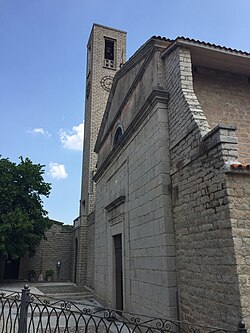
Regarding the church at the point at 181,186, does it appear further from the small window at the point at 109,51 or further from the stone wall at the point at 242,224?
the small window at the point at 109,51

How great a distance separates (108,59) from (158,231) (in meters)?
16.9

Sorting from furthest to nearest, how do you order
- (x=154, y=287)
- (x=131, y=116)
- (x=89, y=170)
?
(x=89, y=170), (x=131, y=116), (x=154, y=287)

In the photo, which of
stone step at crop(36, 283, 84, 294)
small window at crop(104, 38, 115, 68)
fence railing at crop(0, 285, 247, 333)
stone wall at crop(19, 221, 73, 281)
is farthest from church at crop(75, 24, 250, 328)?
small window at crop(104, 38, 115, 68)

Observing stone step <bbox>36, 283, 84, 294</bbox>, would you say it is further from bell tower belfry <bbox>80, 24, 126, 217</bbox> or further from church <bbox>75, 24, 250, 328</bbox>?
bell tower belfry <bbox>80, 24, 126, 217</bbox>

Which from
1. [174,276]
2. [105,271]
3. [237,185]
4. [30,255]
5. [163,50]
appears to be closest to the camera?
[237,185]

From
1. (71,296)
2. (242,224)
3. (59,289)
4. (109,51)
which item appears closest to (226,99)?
(242,224)

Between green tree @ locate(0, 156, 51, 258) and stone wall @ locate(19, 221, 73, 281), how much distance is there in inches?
106

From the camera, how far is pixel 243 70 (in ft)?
22.2

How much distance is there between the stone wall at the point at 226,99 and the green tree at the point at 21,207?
11.6 meters

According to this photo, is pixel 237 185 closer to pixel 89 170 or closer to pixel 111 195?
pixel 111 195

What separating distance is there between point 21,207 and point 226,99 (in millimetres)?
13262

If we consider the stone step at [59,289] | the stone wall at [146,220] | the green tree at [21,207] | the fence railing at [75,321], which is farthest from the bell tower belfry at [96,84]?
the fence railing at [75,321]

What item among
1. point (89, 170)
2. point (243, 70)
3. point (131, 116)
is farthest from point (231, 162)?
point (89, 170)

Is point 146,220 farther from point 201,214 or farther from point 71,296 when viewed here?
point 71,296
